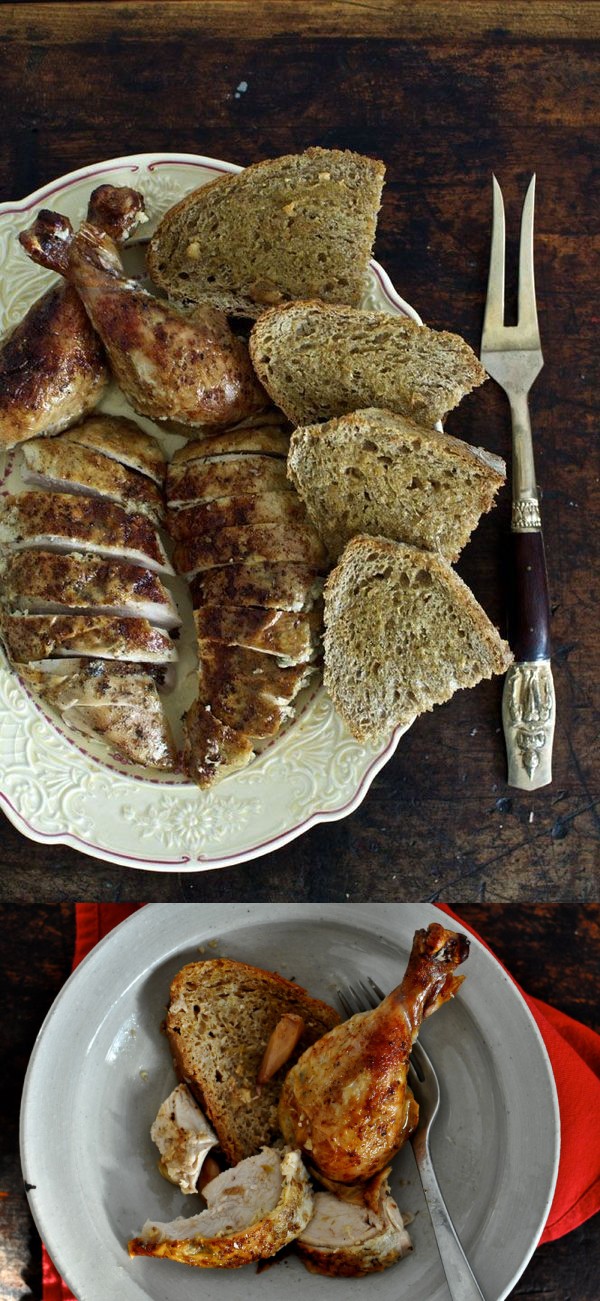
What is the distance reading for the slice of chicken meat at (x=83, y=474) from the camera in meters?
2.14

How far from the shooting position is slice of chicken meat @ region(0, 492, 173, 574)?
6.95ft

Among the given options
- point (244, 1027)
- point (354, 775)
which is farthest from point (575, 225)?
point (244, 1027)

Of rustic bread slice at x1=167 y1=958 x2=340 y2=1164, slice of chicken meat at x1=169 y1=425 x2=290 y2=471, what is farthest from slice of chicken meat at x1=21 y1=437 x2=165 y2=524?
rustic bread slice at x1=167 y1=958 x2=340 y2=1164

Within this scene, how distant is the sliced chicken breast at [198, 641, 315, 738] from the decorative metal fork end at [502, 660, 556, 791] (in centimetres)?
54

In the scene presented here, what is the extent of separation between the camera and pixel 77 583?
212 centimetres

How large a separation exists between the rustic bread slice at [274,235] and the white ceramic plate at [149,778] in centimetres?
10

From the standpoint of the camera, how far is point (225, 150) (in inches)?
94.0

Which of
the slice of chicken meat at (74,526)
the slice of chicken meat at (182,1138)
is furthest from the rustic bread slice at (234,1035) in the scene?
the slice of chicken meat at (74,526)

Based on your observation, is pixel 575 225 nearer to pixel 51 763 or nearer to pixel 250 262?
pixel 250 262

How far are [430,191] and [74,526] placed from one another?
1261 mm

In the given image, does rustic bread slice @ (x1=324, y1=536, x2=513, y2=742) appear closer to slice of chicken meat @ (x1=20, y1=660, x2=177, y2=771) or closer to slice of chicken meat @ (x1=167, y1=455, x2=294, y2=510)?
slice of chicken meat @ (x1=167, y1=455, x2=294, y2=510)

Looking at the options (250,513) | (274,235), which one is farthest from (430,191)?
(250,513)

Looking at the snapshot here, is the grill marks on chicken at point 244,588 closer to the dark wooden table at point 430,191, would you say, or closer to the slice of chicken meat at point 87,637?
the slice of chicken meat at point 87,637

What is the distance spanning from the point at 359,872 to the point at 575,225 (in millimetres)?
1747
